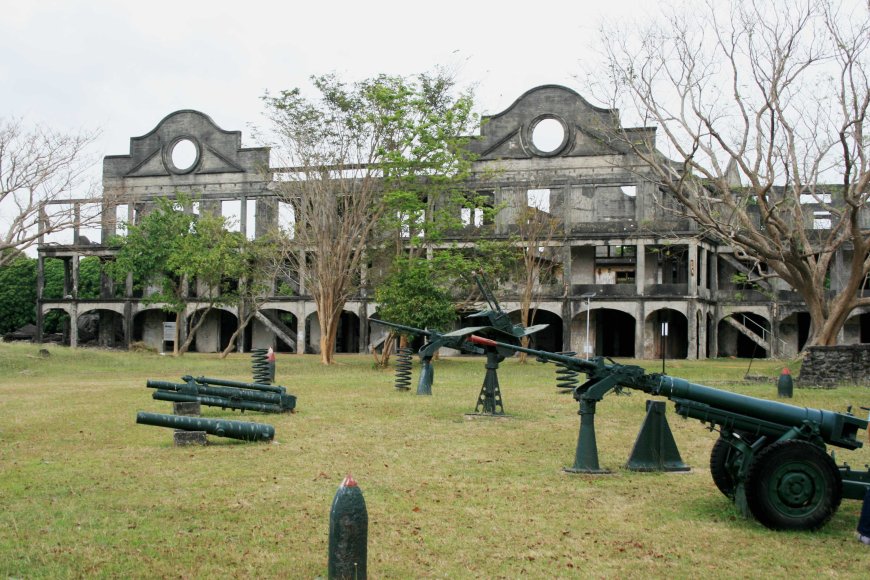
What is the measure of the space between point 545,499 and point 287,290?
3712 cm

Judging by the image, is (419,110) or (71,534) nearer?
(71,534)

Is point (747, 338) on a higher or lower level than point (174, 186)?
lower

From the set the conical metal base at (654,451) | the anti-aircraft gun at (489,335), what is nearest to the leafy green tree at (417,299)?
the anti-aircraft gun at (489,335)

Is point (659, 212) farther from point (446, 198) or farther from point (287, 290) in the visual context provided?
point (287, 290)

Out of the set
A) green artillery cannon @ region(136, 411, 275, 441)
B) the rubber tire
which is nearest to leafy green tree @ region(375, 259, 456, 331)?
green artillery cannon @ region(136, 411, 275, 441)

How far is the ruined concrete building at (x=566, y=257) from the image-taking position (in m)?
42.0

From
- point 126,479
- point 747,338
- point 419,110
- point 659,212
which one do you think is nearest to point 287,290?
point 419,110

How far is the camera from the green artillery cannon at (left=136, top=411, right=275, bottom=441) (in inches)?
449

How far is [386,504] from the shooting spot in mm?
8781

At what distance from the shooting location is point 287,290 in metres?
45.2

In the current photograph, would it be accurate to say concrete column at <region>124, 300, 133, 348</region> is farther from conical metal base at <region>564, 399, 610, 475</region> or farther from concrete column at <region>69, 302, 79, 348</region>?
conical metal base at <region>564, 399, 610, 475</region>

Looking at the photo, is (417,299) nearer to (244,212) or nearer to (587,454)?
(244,212)

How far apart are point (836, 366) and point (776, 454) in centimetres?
1732

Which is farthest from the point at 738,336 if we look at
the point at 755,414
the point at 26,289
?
the point at 755,414
